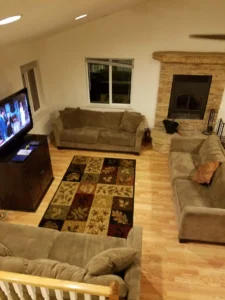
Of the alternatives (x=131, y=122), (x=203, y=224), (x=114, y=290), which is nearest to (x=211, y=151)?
(x=203, y=224)

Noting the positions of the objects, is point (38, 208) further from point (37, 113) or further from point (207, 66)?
point (207, 66)

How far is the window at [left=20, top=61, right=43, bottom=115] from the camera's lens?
15.1ft

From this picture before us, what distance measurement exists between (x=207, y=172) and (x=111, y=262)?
6.57ft

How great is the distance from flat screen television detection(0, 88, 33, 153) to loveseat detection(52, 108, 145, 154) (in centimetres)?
123

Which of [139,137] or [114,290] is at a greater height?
[114,290]

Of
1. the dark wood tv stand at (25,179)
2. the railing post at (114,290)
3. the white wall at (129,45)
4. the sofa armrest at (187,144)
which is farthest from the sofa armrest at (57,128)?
the railing post at (114,290)

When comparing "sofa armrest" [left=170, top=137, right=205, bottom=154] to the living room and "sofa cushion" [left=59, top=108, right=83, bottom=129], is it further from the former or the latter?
"sofa cushion" [left=59, top=108, right=83, bottom=129]

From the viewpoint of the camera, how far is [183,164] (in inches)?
145

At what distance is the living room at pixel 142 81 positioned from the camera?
255 cm

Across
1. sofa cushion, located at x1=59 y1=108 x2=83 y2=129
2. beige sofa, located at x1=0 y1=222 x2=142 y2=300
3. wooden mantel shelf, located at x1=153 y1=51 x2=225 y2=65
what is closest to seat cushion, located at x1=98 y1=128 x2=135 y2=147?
sofa cushion, located at x1=59 y1=108 x2=83 y2=129

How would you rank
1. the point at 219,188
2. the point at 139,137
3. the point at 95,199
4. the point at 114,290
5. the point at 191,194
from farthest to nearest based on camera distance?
the point at 139,137 < the point at 95,199 < the point at 191,194 < the point at 219,188 < the point at 114,290

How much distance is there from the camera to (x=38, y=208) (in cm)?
341

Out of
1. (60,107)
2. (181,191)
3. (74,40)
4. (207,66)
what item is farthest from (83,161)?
(207,66)

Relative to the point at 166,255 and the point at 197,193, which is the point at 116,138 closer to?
the point at 197,193
